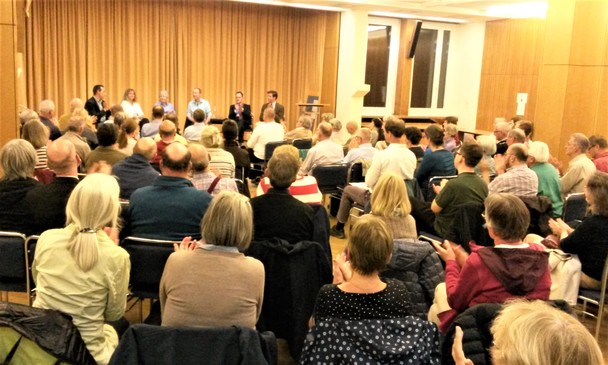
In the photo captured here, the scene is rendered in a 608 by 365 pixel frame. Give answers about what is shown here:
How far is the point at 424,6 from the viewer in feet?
40.4

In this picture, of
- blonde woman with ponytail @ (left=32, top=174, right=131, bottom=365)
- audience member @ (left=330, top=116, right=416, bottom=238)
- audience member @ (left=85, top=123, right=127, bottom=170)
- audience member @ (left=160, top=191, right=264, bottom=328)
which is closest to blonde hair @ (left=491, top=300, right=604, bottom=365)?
audience member @ (left=160, top=191, right=264, bottom=328)

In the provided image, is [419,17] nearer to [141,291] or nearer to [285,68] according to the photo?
[285,68]

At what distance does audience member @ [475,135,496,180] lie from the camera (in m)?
6.44

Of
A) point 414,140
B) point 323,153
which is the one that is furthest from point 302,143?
point 414,140

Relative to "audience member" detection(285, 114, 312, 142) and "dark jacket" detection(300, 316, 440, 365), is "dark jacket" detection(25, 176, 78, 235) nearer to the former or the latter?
"dark jacket" detection(300, 316, 440, 365)

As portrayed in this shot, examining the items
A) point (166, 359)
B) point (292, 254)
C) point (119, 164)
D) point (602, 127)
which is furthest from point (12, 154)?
point (602, 127)

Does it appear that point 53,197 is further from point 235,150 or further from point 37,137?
point 235,150

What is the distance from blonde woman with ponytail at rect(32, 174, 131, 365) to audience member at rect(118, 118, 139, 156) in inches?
130

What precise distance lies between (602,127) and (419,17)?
5.85 m

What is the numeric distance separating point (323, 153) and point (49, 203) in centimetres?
400

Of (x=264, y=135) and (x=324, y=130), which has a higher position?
(x=324, y=130)

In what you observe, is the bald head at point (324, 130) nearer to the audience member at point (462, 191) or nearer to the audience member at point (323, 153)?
the audience member at point (323, 153)

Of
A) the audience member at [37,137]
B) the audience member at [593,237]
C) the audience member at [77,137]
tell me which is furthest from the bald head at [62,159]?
the audience member at [593,237]

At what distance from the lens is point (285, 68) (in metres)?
14.4
